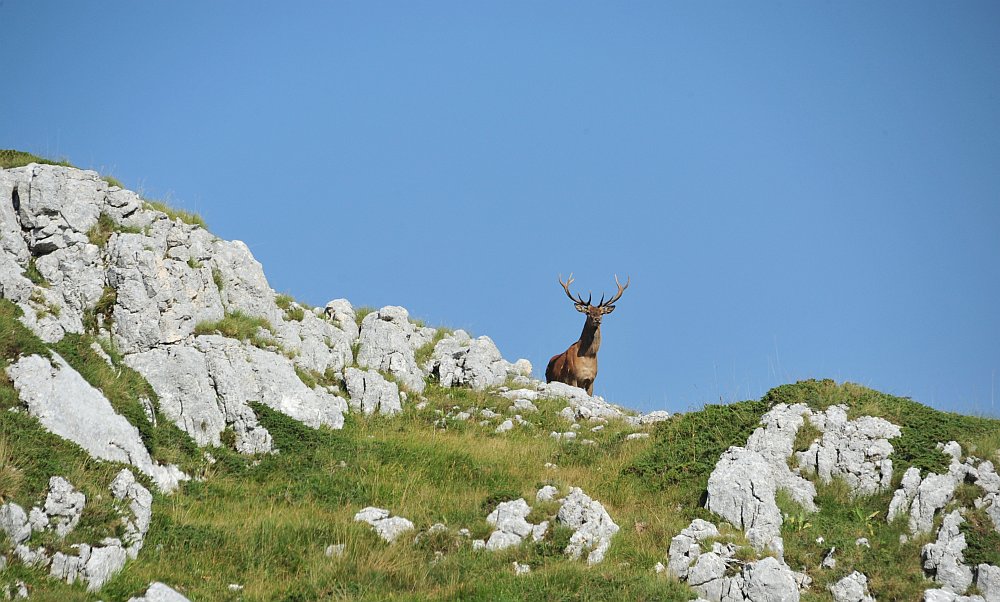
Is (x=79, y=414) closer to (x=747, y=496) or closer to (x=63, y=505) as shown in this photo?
(x=63, y=505)

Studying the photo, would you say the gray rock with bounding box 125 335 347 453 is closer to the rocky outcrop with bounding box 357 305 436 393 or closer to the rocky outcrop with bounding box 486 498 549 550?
the rocky outcrop with bounding box 357 305 436 393

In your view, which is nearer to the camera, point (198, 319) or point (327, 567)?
point (327, 567)

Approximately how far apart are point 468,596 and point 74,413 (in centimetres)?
724

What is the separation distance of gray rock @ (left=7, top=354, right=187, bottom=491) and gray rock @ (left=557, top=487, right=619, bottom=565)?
6.86 metres

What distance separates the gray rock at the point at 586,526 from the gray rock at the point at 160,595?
575cm

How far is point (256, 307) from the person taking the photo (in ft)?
72.9

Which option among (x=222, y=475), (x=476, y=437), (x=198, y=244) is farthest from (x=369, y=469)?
(x=198, y=244)

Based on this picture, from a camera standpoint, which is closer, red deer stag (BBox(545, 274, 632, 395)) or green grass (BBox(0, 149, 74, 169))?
green grass (BBox(0, 149, 74, 169))

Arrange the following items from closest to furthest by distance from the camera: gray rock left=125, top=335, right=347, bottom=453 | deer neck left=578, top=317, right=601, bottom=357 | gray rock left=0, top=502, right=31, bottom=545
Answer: gray rock left=0, top=502, right=31, bottom=545
gray rock left=125, top=335, right=347, bottom=453
deer neck left=578, top=317, right=601, bottom=357

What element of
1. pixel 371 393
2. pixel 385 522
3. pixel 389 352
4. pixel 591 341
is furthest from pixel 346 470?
pixel 591 341

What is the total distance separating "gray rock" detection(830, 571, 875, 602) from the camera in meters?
13.4

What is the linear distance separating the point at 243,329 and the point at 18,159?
647 cm

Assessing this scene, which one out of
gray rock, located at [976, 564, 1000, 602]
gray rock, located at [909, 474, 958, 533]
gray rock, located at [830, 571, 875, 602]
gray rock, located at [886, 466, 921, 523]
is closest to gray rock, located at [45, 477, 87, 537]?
gray rock, located at [830, 571, 875, 602]

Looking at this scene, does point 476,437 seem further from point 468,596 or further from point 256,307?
point 468,596
